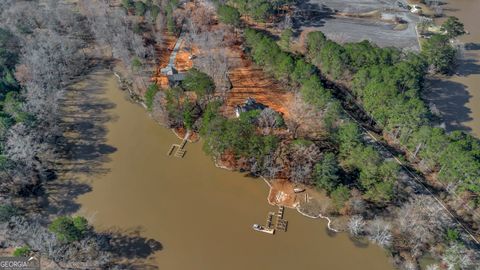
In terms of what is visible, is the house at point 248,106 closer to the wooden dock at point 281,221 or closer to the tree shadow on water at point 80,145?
the wooden dock at point 281,221

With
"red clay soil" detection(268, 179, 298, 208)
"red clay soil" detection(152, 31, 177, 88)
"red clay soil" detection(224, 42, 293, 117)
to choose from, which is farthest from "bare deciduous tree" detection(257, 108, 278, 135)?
"red clay soil" detection(152, 31, 177, 88)

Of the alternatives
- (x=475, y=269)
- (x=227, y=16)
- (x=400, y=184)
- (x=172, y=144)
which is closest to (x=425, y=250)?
(x=475, y=269)

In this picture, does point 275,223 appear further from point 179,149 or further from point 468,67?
point 468,67

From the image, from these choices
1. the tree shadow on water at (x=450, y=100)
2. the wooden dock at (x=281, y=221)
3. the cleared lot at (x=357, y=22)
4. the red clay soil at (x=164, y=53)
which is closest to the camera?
the wooden dock at (x=281, y=221)

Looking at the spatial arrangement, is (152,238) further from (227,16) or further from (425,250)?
(227,16)

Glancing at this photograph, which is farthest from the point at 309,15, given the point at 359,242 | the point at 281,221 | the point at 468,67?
the point at 359,242

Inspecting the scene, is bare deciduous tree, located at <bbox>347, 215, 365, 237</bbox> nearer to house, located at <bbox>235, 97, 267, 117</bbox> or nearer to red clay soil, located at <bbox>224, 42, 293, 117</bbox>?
red clay soil, located at <bbox>224, 42, 293, 117</bbox>

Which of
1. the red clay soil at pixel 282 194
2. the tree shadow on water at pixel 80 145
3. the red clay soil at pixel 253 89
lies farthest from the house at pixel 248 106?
the tree shadow on water at pixel 80 145

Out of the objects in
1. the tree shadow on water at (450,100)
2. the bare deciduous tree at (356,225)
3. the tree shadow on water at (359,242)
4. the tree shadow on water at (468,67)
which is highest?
the tree shadow on water at (468,67)
